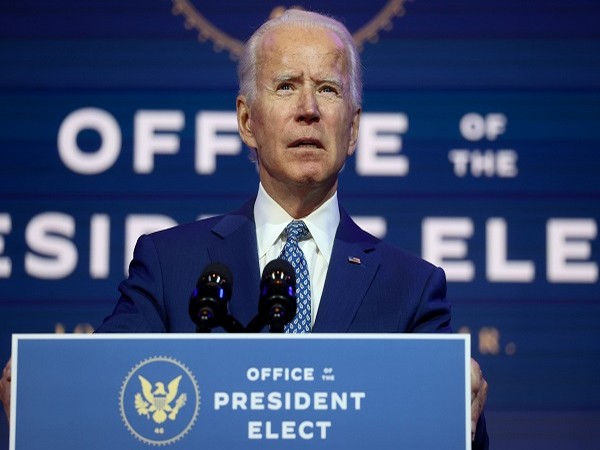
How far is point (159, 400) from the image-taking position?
1.63 meters

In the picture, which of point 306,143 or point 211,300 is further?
point 306,143

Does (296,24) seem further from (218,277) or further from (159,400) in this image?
(159,400)

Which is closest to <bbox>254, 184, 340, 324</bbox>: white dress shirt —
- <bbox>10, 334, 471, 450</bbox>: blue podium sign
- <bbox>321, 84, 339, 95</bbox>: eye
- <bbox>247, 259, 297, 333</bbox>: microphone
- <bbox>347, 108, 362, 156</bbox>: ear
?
<bbox>347, 108, 362, 156</bbox>: ear

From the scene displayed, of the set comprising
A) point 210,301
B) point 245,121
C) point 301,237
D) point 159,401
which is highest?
point 245,121

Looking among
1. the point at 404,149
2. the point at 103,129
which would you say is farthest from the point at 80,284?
the point at 404,149

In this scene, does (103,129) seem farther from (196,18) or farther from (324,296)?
(324,296)

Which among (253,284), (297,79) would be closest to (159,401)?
(253,284)

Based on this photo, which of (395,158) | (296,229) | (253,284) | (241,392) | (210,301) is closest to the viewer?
(241,392)

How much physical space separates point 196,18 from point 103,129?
503 millimetres

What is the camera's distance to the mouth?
231cm

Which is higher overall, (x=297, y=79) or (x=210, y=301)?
(x=297, y=79)

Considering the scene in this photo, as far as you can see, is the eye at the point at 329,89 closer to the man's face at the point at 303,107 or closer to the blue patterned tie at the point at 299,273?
the man's face at the point at 303,107

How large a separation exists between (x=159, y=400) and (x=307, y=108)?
874 mm

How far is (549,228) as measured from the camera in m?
3.69
